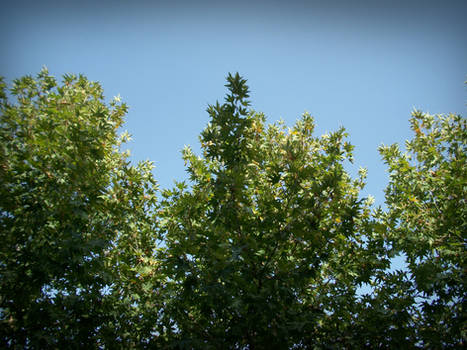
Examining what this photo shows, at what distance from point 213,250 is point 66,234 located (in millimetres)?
3062

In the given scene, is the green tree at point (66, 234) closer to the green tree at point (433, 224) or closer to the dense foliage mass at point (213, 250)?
the dense foliage mass at point (213, 250)

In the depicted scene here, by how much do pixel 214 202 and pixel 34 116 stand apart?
574 centimetres

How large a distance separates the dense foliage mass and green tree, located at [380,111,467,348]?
2.1 inches

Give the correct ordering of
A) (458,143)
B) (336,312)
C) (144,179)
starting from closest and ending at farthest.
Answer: (336,312) → (144,179) → (458,143)

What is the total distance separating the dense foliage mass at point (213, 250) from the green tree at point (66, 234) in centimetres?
4

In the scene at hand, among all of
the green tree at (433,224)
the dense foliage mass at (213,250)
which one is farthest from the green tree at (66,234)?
the green tree at (433,224)

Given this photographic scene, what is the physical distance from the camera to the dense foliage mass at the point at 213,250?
20.9ft

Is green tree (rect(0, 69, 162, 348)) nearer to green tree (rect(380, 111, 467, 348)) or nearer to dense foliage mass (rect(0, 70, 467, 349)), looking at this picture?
dense foliage mass (rect(0, 70, 467, 349))

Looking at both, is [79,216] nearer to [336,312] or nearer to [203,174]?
[203,174]

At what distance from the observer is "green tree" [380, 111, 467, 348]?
7.08m

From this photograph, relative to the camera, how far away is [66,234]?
6410 millimetres

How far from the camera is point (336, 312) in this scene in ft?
25.4

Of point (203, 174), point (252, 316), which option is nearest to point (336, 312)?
point (252, 316)

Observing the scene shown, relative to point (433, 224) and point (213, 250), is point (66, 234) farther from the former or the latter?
point (433, 224)
